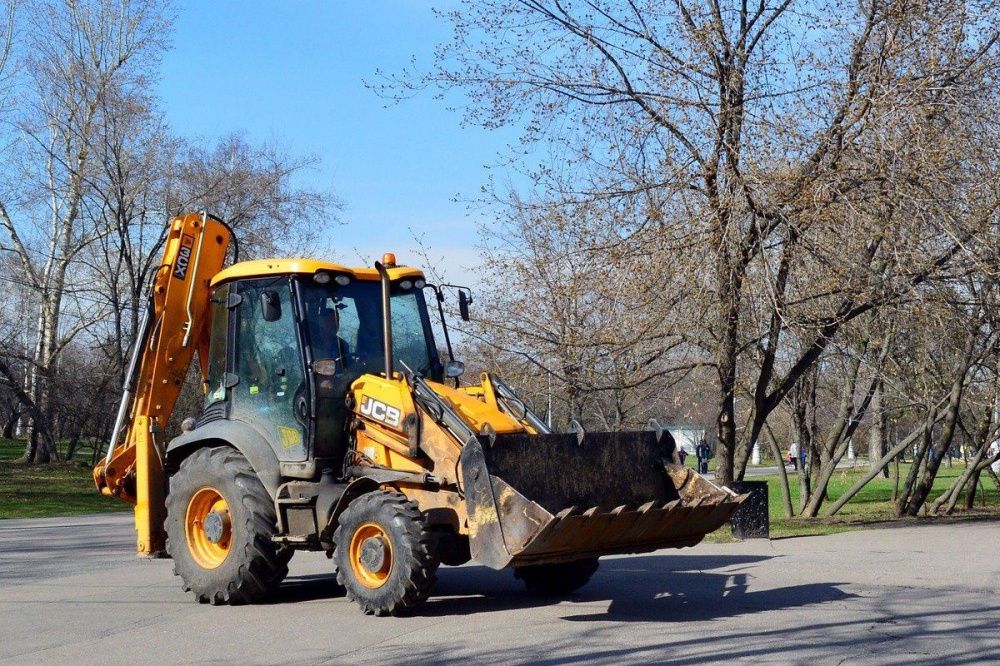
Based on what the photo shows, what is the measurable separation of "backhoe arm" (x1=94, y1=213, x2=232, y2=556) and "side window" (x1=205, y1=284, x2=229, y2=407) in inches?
11.4

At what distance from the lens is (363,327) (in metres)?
11.1

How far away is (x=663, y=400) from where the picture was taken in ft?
66.6

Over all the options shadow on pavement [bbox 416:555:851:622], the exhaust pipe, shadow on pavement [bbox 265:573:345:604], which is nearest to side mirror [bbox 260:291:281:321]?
the exhaust pipe

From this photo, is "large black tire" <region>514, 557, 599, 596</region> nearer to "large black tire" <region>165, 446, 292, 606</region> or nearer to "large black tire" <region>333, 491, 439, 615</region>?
"large black tire" <region>333, 491, 439, 615</region>

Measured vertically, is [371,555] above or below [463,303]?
below

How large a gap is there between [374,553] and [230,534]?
1874 millimetres

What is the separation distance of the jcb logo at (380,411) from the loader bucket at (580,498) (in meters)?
1.02

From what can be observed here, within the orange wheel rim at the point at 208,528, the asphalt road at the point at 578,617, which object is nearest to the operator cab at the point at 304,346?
the orange wheel rim at the point at 208,528

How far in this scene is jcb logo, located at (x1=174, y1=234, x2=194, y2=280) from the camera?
1185cm

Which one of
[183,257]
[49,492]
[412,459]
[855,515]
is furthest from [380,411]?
[49,492]

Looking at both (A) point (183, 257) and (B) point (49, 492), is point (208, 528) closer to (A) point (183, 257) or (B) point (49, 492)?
(A) point (183, 257)

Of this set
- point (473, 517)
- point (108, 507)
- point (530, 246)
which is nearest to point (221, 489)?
point (473, 517)

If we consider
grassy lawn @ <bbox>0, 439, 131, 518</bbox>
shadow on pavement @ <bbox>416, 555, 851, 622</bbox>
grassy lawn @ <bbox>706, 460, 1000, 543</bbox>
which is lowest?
grassy lawn @ <bbox>706, 460, 1000, 543</bbox>

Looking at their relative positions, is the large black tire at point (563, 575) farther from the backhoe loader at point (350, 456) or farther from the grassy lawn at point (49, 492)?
the grassy lawn at point (49, 492)
